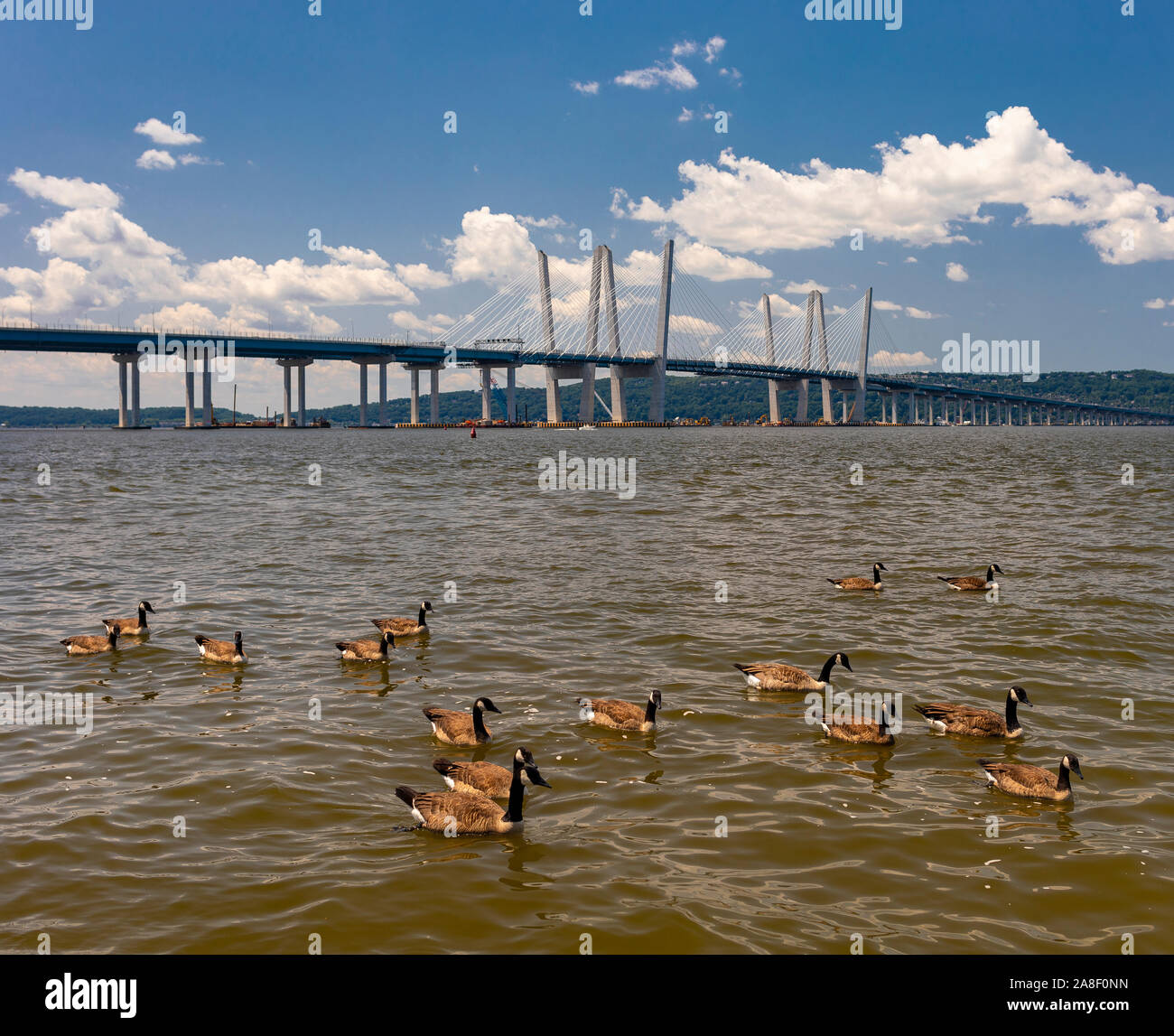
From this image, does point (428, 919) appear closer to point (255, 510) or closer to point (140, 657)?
point (140, 657)

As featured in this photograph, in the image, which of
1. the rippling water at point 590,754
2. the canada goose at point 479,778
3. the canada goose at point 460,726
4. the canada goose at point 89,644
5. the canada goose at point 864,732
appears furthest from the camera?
the canada goose at point 89,644

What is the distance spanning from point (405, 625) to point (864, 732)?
7.50m

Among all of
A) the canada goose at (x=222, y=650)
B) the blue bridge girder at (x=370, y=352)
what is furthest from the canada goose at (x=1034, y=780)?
the blue bridge girder at (x=370, y=352)

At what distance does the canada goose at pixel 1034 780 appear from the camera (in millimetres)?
8148

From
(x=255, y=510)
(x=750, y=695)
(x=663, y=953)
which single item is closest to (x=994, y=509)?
(x=750, y=695)

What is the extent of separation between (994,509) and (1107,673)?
20878 mm

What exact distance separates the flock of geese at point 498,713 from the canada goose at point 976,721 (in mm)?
10

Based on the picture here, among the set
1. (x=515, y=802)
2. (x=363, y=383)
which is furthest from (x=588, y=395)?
(x=515, y=802)

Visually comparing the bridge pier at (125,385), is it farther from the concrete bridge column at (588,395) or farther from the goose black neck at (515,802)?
the goose black neck at (515,802)

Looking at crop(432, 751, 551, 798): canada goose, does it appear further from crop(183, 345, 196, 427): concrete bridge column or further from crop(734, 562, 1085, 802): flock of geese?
crop(183, 345, 196, 427): concrete bridge column

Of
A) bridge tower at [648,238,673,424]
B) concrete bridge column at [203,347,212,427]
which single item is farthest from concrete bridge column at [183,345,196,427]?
bridge tower at [648,238,673,424]

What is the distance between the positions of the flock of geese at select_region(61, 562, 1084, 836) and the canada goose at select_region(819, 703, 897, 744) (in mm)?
10

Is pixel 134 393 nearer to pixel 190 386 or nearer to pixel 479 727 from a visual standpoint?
pixel 190 386
